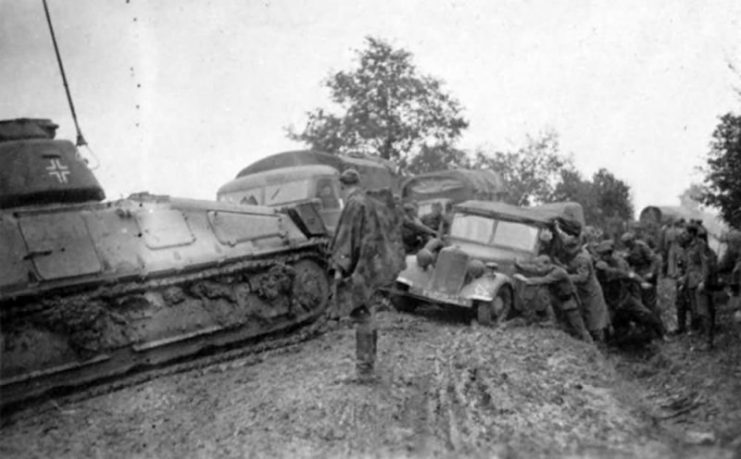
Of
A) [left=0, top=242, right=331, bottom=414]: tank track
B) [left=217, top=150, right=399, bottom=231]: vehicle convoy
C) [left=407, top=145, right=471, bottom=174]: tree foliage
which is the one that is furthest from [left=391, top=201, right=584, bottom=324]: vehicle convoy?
[left=407, top=145, right=471, bottom=174]: tree foliage

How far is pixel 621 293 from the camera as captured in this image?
34.8ft

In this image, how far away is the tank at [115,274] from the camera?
7047mm

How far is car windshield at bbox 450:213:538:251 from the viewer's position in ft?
36.9

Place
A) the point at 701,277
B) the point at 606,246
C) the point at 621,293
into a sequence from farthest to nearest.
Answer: the point at 606,246, the point at 621,293, the point at 701,277

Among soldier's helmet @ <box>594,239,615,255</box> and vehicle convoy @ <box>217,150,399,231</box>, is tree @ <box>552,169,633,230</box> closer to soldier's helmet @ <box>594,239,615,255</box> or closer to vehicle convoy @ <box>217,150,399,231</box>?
vehicle convoy @ <box>217,150,399,231</box>

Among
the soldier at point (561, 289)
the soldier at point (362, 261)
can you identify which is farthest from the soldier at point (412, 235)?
the soldier at point (362, 261)

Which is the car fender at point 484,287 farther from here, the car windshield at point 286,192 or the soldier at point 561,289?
the car windshield at point 286,192

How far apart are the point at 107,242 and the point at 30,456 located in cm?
287

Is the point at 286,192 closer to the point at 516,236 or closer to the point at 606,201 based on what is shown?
the point at 516,236

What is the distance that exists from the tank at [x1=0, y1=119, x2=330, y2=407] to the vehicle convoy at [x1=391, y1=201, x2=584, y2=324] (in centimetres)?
174

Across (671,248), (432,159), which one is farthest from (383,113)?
(671,248)

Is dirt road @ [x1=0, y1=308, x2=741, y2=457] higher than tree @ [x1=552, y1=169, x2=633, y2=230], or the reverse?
tree @ [x1=552, y1=169, x2=633, y2=230]

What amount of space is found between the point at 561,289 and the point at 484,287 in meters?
0.98

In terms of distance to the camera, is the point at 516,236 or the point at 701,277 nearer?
the point at 701,277
